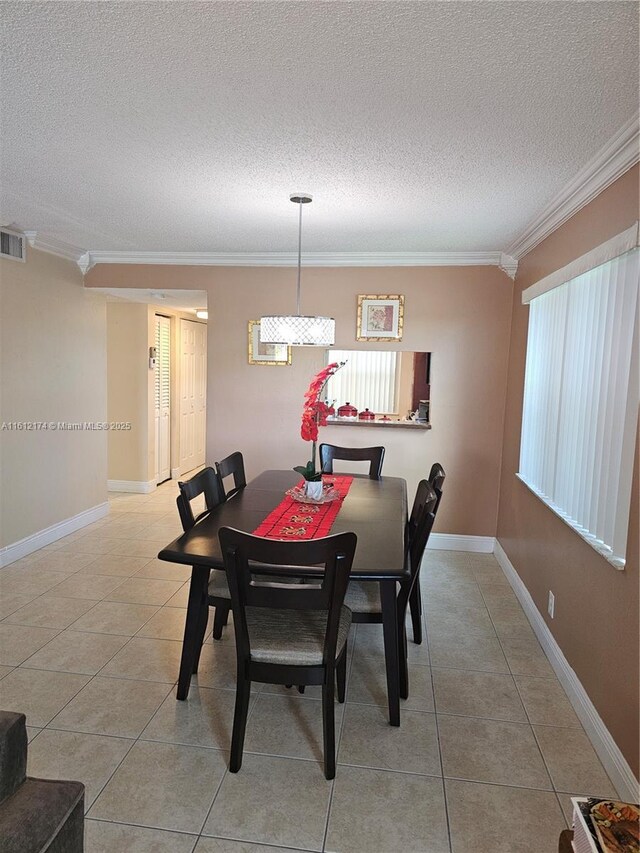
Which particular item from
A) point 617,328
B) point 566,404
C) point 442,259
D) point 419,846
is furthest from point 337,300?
point 419,846

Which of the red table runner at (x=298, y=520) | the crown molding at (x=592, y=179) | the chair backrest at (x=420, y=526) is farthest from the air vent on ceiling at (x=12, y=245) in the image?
the crown molding at (x=592, y=179)

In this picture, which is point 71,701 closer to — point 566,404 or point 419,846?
point 419,846

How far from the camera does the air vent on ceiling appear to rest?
3.82 meters

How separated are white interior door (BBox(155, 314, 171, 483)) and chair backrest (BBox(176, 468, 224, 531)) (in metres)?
3.78

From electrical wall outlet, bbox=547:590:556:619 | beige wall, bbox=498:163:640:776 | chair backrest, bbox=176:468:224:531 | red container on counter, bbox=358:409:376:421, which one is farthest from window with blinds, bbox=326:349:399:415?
electrical wall outlet, bbox=547:590:556:619

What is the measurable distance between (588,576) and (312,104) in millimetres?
2153

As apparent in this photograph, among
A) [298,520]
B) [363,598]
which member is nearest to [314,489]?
[298,520]

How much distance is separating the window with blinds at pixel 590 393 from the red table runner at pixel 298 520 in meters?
1.13

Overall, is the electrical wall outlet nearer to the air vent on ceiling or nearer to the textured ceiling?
the textured ceiling

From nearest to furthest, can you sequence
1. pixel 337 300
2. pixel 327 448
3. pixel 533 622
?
pixel 533 622 < pixel 327 448 < pixel 337 300

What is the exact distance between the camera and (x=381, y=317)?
14.8 ft

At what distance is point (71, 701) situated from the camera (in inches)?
95.7

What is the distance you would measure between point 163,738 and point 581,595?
72.9 inches

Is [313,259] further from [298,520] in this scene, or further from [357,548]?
[357,548]
